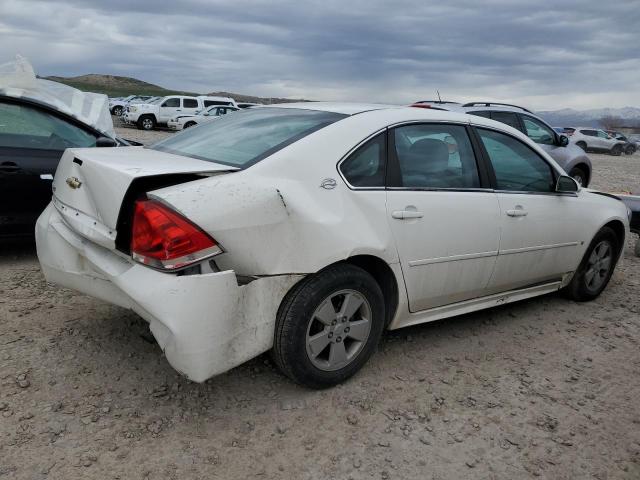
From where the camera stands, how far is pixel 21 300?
409cm

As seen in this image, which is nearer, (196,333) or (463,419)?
(196,333)

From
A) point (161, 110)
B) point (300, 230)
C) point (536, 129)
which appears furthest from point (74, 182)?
point (161, 110)

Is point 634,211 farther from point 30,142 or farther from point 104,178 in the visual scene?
point 30,142

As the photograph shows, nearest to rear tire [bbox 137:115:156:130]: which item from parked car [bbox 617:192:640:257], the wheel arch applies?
parked car [bbox 617:192:640:257]

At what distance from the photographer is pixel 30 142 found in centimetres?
501

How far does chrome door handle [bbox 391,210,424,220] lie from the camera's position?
3.17 m

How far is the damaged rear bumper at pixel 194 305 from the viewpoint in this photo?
8.16 feet

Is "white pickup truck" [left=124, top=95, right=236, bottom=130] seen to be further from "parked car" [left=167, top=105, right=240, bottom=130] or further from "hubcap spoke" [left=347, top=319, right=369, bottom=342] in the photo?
"hubcap spoke" [left=347, top=319, right=369, bottom=342]

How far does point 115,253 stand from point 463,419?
1.95 meters

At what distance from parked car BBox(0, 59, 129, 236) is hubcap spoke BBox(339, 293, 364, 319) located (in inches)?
97.3

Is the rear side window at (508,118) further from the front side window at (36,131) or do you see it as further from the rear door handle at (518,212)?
the front side window at (36,131)

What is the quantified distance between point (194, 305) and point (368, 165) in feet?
4.20

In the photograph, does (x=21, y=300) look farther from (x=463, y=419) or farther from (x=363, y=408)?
(x=463, y=419)

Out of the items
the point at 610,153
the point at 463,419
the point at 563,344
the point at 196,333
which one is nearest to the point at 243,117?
the point at 196,333
